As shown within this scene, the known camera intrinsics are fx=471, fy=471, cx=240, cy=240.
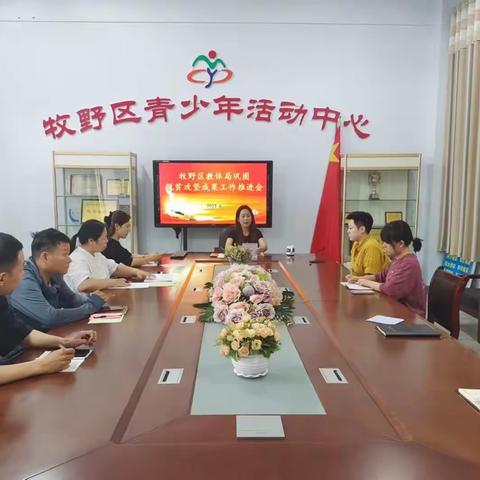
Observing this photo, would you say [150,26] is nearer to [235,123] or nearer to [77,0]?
[77,0]

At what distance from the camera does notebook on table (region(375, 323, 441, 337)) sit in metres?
2.02

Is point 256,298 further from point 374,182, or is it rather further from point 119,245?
point 374,182

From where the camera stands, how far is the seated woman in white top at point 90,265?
295 centimetres

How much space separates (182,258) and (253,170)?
155 centimetres

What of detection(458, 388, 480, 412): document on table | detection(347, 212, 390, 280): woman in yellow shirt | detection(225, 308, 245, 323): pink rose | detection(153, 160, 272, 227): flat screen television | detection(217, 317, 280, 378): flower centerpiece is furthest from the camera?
detection(153, 160, 272, 227): flat screen television

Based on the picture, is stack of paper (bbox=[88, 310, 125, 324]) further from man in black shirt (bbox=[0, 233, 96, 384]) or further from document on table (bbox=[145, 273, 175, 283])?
document on table (bbox=[145, 273, 175, 283])

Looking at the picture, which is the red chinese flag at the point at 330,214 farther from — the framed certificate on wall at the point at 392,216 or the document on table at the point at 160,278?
the document on table at the point at 160,278

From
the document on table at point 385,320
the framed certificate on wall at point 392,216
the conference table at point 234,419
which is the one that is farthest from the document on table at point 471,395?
the framed certificate on wall at point 392,216

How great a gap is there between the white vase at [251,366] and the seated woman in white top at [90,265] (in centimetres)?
163

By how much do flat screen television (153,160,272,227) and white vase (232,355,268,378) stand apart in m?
3.83

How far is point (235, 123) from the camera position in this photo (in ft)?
17.9

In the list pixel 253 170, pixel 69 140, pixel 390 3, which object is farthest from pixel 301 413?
pixel 390 3

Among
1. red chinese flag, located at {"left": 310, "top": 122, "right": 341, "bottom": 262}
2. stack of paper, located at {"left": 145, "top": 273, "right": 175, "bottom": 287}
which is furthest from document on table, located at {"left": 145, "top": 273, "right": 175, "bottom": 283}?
red chinese flag, located at {"left": 310, "top": 122, "right": 341, "bottom": 262}

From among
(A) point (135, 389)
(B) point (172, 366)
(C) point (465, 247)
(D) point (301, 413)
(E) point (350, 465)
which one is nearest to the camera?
(E) point (350, 465)
